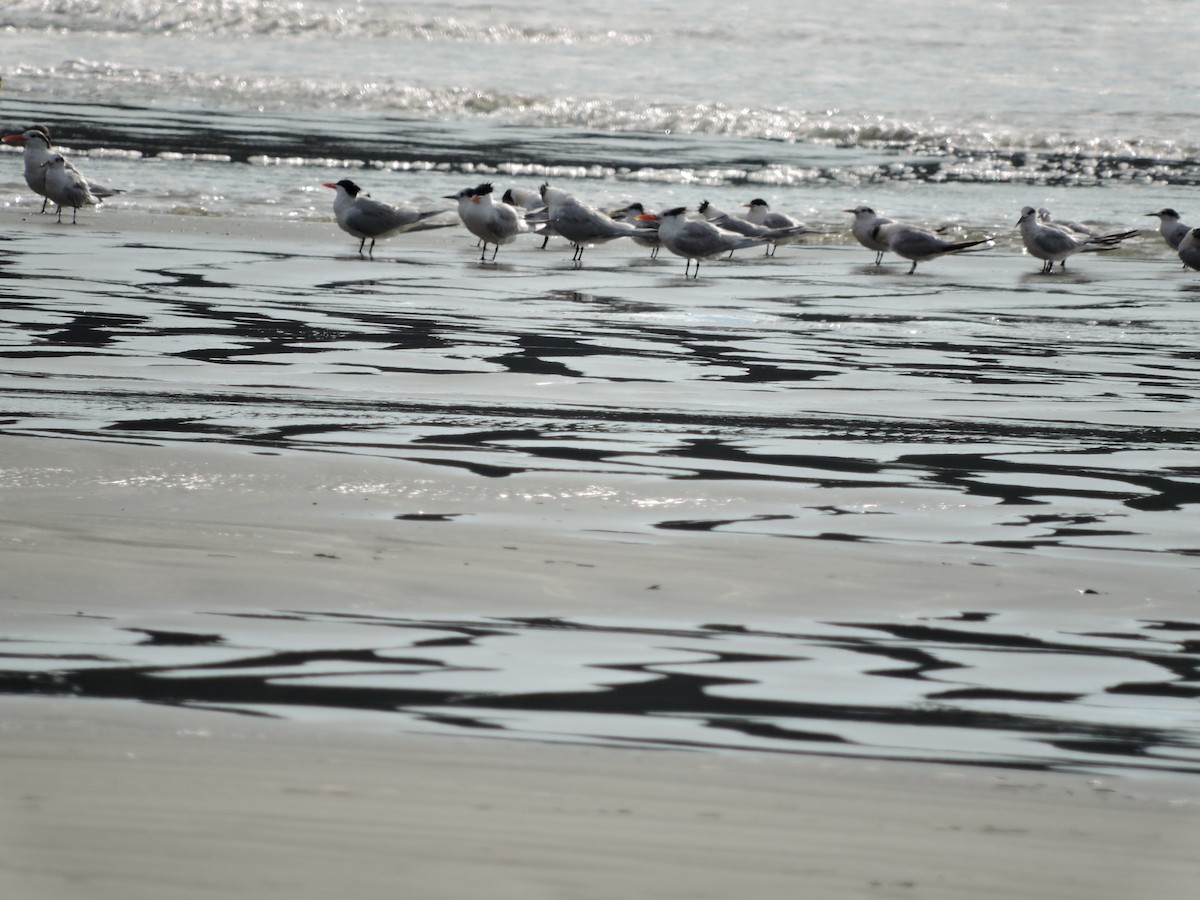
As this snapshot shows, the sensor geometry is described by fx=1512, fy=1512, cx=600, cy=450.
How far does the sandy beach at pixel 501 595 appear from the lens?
2.21 metres

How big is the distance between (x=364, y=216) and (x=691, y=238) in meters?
2.70

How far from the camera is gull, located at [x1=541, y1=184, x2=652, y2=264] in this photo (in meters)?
13.0

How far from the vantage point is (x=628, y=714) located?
9.25ft

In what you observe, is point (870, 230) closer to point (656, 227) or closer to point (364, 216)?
point (656, 227)

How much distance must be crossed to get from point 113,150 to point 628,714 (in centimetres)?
1803

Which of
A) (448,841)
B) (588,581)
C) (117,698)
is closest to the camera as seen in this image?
(448,841)

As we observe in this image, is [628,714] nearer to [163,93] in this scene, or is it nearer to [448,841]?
[448,841]

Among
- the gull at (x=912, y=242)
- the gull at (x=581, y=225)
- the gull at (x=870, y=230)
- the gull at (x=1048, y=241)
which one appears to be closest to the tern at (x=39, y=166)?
the gull at (x=581, y=225)

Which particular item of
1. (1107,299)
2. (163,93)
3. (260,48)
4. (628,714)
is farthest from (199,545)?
(260,48)

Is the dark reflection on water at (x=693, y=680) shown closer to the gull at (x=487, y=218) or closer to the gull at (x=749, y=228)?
the gull at (x=487, y=218)

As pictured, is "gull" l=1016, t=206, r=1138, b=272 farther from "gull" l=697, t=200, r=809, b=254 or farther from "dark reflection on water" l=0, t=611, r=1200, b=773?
"dark reflection on water" l=0, t=611, r=1200, b=773

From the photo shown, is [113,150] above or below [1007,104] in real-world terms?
below

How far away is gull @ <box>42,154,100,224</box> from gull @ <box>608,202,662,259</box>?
15.9 feet

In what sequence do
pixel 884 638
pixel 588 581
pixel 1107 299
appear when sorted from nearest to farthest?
pixel 884 638 < pixel 588 581 < pixel 1107 299
